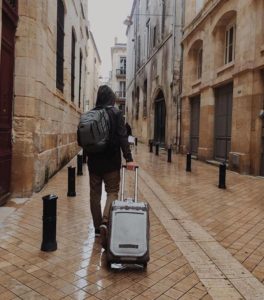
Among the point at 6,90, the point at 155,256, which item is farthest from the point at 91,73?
the point at 155,256

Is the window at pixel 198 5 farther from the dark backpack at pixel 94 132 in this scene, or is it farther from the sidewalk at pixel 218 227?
the dark backpack at pixel 94 132

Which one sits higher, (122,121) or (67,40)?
(67,40)

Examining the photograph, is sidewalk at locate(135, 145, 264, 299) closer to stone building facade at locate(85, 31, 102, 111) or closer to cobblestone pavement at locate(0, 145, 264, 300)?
cobblestone pavement at locate(0, 145, 264, 300)

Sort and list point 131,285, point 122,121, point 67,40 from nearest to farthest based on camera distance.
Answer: point 131,285 < point 122,121 < point 67,40

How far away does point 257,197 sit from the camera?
745cm

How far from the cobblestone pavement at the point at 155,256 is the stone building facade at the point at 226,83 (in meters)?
5.15

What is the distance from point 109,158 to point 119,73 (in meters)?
57.0

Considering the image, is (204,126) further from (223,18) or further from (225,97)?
(223,18)

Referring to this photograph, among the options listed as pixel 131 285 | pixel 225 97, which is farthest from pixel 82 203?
pixel 225 97

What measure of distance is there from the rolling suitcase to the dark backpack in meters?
0.78

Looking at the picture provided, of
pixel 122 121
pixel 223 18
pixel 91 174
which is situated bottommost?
pixel 91 174

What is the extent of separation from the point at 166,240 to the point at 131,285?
4.40 feet

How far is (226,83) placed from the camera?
13734 mm

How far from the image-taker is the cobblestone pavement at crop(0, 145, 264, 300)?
3.02 metres
